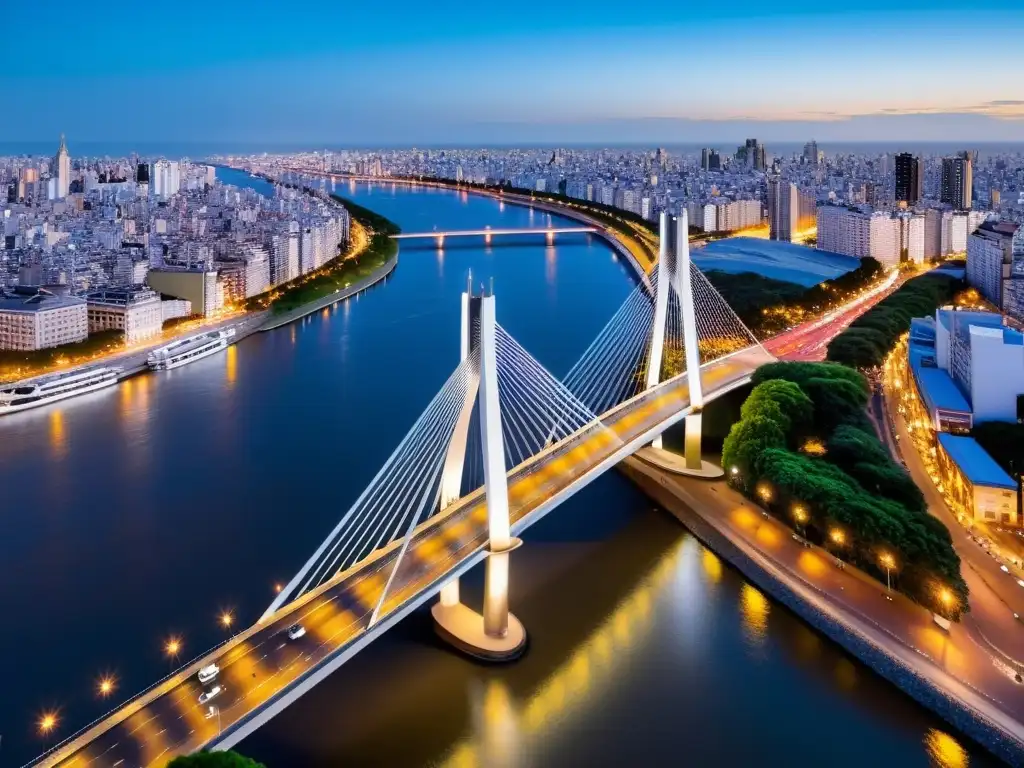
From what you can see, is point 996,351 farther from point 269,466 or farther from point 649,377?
point 269,466

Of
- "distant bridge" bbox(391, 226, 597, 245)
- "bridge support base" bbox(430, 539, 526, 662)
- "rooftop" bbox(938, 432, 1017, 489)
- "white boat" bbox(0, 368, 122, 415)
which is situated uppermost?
"distant bridge" bbox(391, 226, 597, 245)

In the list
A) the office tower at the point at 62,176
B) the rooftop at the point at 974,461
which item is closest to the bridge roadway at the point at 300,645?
the rooftop at the point at 974,461

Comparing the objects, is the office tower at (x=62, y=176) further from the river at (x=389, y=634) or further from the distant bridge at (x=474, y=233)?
the river at (x=389, y=634)

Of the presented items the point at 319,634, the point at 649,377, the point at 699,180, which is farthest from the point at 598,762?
the point at 699,180

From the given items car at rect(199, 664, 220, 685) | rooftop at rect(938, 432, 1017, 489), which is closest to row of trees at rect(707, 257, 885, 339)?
rooftop at rect(938, 432, 1017, 489)

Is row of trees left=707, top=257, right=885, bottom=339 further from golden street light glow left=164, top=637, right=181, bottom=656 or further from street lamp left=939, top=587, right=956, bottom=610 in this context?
golden street light glow left=164, top=637, right=181, bottom=656
